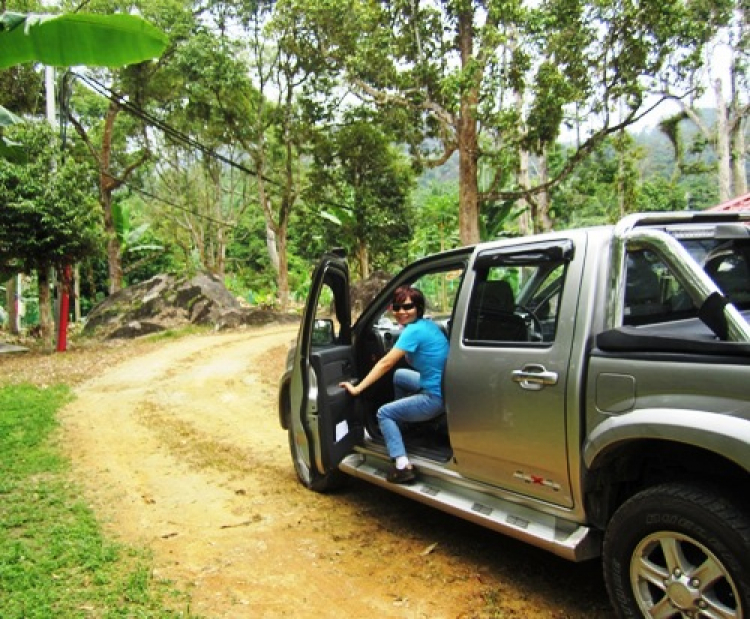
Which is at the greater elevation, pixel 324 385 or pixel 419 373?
pixel 419 373

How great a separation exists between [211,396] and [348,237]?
571 inches

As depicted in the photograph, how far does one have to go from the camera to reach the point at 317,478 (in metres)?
4.89

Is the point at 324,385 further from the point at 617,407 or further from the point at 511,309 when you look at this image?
the point at 617,407

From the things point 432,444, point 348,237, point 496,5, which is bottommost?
point 432,444

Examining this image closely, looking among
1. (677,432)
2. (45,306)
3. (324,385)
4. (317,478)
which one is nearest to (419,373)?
(324,385)

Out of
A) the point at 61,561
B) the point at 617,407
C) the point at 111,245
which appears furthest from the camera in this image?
the point at 111,245

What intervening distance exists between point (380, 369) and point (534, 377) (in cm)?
139

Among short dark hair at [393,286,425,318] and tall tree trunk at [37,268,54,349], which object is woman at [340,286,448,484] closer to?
short dark hair at [393,286,425,318]

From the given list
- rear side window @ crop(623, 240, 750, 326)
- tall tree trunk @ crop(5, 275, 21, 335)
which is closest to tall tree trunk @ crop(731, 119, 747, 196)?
rear side window @ crop(623, 240, 750, 326)

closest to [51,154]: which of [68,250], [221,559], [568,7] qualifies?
[68,250]

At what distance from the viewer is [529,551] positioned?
148 inches

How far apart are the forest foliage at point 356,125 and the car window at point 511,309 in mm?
8541

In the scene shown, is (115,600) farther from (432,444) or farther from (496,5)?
(496,5)

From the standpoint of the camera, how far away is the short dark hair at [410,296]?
413cm
